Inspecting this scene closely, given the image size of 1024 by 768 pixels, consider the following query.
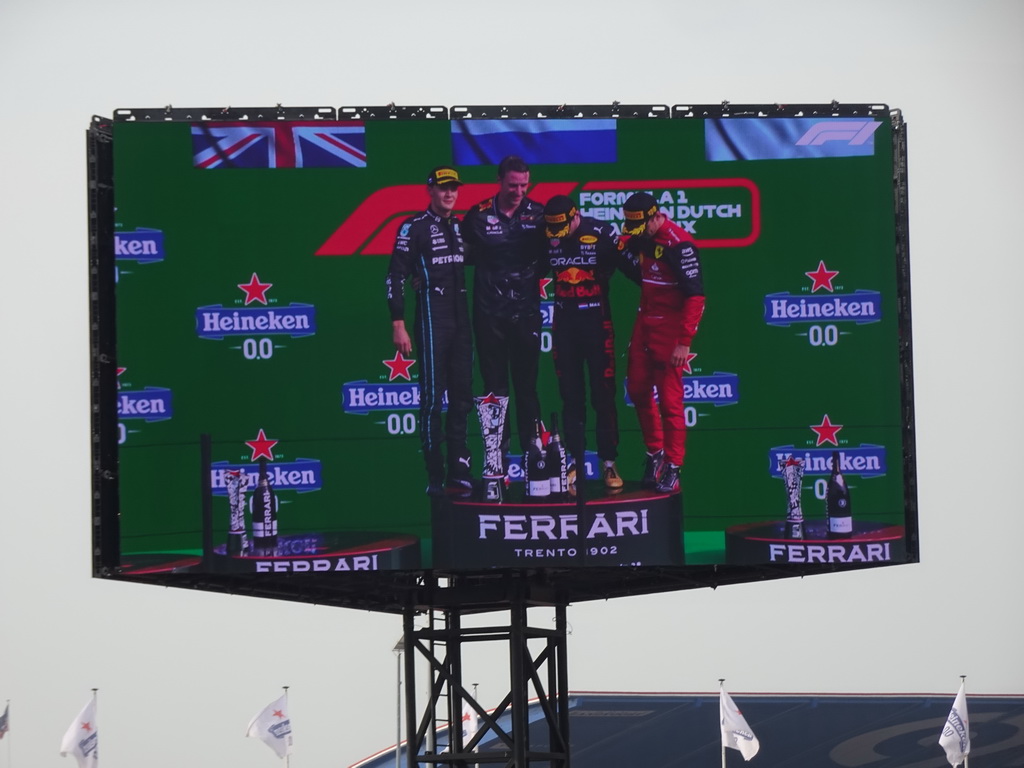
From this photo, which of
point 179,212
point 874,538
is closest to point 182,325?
point 179,212

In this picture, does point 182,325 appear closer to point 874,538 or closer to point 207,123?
point 207,123

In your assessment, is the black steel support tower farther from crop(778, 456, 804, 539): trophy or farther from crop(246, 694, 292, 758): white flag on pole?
crop(246, 694, 292, 758): white flag on pole

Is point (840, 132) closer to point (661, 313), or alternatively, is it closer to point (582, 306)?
point (661, 313)

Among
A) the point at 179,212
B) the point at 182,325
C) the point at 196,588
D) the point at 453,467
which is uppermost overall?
the point at 179,212

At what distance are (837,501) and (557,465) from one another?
2.93m

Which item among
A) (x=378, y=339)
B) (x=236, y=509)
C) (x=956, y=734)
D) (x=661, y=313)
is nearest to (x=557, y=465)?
(x=661, y=313)

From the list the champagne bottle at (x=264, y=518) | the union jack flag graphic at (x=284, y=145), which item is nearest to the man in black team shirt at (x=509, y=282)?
the union jack flag graphic at (x=284, y=145)

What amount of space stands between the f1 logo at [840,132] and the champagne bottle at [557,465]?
4.11 meters

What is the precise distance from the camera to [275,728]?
3284 cm

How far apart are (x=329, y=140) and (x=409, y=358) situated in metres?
2.45

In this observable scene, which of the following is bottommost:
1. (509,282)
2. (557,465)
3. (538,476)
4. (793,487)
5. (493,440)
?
(793,487)

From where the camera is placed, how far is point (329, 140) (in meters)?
19.2

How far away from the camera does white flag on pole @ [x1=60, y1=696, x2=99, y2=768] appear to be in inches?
1273

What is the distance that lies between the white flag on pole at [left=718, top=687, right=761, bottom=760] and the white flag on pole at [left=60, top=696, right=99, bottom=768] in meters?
11.2
